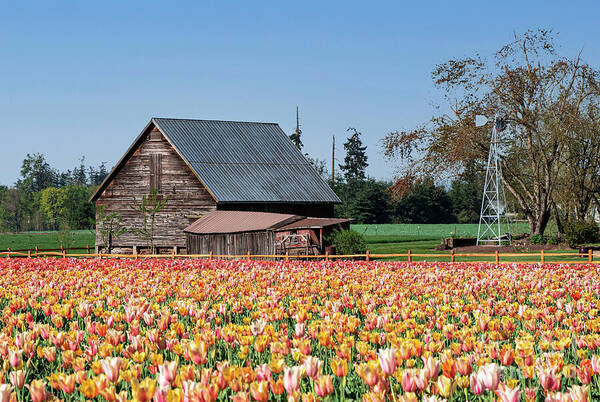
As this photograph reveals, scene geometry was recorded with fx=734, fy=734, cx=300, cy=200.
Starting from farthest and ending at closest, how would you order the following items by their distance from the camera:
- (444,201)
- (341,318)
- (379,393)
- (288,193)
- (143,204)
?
1. (444,201)
2. (288,193)
3. (143,204)
4. (341,318)
5. (379,393)

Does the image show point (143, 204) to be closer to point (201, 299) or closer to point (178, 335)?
point (201, 299)

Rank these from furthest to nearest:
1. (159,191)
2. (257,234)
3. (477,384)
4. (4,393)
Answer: (159,191)
(257,234)
(477,384)
(4,393)

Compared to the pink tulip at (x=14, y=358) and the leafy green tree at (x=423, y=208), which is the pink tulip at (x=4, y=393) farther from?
the leafy green tree at (x=423, y=208)

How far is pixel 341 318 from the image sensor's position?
7.02 m

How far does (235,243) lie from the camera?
32.1 m

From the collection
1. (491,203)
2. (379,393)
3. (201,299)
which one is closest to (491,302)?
(201,299)

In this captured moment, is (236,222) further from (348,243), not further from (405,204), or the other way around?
(405,204)

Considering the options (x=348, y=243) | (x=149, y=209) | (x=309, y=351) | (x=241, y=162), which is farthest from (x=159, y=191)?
(x=309, y=351)

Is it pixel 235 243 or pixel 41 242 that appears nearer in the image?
pixel 235 243

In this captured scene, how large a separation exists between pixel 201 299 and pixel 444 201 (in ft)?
351

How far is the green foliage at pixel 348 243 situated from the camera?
104 feet

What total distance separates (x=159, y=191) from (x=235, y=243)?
9625 mm

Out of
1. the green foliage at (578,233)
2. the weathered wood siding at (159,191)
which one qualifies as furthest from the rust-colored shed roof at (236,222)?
the green foliage at (578,233)

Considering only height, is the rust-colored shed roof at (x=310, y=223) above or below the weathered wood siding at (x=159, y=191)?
below
